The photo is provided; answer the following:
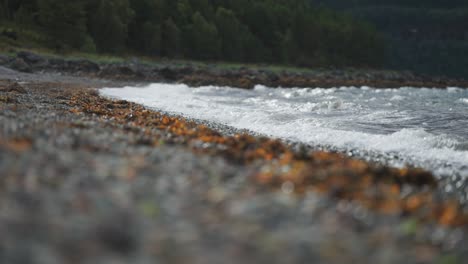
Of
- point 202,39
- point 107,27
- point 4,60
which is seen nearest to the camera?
point 4,60

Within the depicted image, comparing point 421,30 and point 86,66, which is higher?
point 421,30

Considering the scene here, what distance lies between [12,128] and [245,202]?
10.4 ft

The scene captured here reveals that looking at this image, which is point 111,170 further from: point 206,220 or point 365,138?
point 365,138

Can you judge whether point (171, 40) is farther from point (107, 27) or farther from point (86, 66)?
point (86, 66)

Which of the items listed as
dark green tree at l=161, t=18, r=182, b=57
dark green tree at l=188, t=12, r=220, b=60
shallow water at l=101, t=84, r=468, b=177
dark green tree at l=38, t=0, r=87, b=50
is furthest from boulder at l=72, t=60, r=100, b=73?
dark green tree at l=188, t=12, r=220, b=60

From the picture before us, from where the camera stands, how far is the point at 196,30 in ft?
190

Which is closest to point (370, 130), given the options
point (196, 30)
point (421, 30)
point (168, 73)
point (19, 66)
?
point (19, 66)

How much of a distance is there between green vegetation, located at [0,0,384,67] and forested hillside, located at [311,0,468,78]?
168 feet

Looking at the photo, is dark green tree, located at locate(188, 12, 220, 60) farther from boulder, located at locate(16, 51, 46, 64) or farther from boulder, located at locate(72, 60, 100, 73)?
boulder, located at locate(16, 51, 46, 64)

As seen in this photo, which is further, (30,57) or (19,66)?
(30,57)

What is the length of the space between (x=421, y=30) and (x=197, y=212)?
176838 mm

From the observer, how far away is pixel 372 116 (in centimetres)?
1270

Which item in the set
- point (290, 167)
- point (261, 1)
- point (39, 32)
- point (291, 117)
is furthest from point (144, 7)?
point (290, 167)

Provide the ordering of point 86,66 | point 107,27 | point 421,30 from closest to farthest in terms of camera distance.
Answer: point 86,66 < point 107,27 < point 421,30
